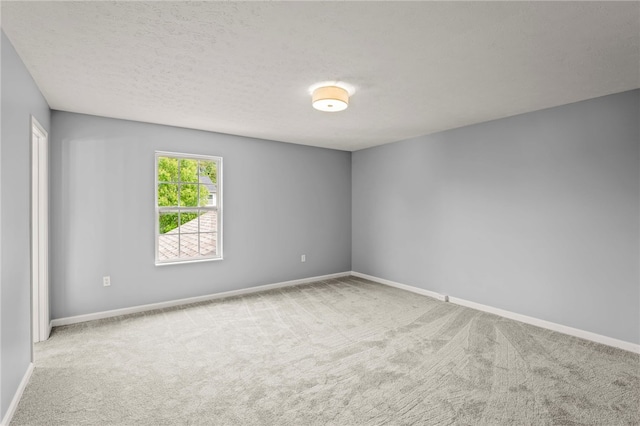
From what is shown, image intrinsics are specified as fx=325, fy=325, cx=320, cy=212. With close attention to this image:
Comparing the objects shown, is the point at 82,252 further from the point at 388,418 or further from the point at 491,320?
the point at 491,320

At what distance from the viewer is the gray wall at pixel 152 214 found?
378 cm

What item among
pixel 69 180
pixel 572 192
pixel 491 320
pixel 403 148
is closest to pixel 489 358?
pixel 491 320

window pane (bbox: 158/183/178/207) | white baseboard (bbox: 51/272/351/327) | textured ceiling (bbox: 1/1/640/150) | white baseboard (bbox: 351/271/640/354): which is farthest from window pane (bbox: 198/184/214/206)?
white baseboard (bbox: 351/271/640/354)

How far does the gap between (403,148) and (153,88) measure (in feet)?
12.2

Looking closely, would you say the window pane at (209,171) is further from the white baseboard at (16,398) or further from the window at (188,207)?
the white baseboard at (16,398)

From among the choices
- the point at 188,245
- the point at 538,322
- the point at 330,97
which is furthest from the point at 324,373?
the point at 188,245

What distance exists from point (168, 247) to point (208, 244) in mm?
565

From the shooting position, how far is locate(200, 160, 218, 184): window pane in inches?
189

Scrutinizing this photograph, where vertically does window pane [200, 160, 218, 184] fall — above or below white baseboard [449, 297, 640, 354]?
above

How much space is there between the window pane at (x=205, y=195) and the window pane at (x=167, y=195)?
13.5 inches

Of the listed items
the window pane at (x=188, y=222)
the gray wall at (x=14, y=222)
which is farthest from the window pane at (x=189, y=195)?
the gray wall at (x=14, y=222)

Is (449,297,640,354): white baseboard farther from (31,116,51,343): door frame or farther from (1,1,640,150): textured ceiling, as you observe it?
(31,116,51,343): door frame

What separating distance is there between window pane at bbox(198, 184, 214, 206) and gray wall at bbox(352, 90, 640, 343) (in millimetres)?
2913

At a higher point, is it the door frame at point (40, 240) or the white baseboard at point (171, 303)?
the door frame at point (40, 240)
